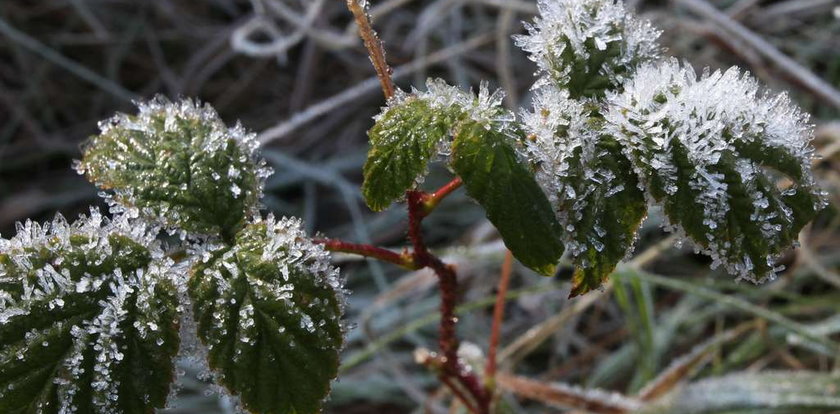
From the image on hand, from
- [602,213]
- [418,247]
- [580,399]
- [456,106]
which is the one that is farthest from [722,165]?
[580,399]

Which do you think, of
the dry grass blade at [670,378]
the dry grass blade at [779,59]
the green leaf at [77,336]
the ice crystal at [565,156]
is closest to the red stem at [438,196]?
the ice crystal at [565,156]

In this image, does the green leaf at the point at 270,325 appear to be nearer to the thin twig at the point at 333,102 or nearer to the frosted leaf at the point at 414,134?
the frosted leaf at the point at 414,134

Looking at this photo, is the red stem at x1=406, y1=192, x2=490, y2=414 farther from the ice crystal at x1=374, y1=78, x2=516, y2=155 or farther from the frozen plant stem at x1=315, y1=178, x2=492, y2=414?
the ice crystal at x1=374, y1=78, x2=516, y2=155

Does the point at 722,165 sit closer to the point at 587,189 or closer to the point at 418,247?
the point at 587,189

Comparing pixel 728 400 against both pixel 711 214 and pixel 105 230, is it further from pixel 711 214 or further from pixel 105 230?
pixel 105 230

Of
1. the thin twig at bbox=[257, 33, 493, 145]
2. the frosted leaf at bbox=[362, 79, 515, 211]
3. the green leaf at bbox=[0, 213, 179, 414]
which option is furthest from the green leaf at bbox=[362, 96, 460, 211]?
the thin twig at bbox=[257, 33, 493, 145]

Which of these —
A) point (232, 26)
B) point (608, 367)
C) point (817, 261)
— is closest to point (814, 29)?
point (817, 261)
